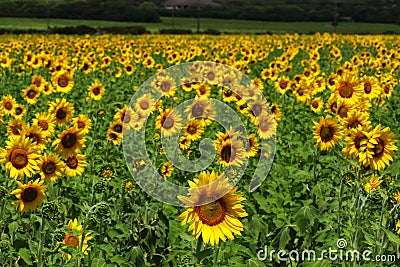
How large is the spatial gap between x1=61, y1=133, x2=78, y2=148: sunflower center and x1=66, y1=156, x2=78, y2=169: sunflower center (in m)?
0.13

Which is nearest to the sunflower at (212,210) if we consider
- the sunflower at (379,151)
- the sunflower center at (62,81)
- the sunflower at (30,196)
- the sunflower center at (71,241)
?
the sunflower center at (71,241)

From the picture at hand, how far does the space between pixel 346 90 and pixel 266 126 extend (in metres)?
1.09

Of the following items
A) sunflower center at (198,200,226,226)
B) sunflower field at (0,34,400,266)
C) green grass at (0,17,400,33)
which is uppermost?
sunflower center at (198,200,226,226)

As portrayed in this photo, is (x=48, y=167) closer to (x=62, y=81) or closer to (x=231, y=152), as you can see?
(x=231, y=152)

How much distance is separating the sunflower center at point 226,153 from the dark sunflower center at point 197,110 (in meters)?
2.19

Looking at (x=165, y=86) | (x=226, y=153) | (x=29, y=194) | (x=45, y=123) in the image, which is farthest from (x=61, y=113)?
(x=165, y=86)

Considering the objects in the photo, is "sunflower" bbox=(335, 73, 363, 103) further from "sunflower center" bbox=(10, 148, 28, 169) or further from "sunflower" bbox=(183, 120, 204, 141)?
"sunflower center" bbox=(10, 148, 28, 169)

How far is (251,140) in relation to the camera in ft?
20.0

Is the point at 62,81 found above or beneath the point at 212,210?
beneath

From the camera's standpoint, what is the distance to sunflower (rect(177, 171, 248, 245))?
10.9ft

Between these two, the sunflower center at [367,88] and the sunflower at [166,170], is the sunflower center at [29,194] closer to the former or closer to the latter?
the sunflower at [166,170]

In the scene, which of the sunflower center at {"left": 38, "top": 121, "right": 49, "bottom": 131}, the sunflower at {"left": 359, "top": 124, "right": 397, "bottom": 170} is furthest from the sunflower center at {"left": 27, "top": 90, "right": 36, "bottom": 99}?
the sunflower at {"left": 359, "top": 124, "right": 397, "bottom": 170}

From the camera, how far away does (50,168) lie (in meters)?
5.08

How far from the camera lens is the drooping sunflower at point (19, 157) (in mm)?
4754
